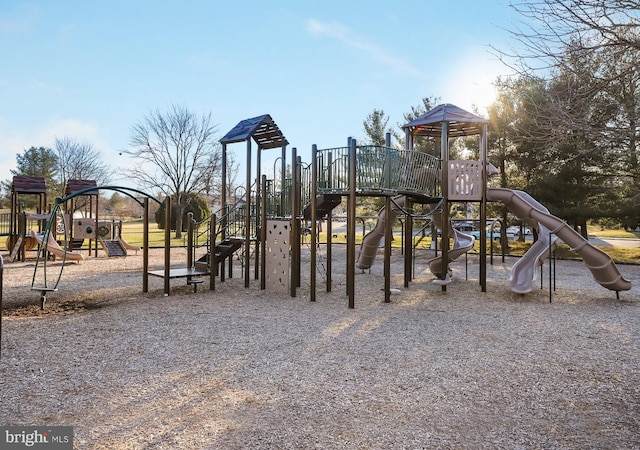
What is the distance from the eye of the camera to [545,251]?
10414 mm

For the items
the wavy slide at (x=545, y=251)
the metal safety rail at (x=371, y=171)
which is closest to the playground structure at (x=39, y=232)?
the metal safety rail at (x=371, y=171)

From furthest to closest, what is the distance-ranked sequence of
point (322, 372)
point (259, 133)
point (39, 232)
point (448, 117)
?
1. point (39, 232)
2. point (259, 133)
3. point (448, 117)
4. point (322, 372)

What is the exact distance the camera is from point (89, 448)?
3.31 m

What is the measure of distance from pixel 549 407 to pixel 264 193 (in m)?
7.81

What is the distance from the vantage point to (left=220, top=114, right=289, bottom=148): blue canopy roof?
11.2 m

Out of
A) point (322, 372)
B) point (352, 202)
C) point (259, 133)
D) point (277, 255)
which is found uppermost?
point (259, 133)

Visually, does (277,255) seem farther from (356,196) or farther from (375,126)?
(375,126)

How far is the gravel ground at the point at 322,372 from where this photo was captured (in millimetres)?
3656

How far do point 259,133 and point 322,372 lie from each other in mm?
8202

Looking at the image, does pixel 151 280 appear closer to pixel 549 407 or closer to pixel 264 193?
pixel 264 193

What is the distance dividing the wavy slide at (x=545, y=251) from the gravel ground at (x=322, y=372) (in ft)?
2.28

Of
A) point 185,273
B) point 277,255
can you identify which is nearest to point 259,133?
point 277,255

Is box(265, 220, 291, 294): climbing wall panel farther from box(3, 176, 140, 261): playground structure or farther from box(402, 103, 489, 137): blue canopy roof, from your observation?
box(3, 176, 140, 261): playground structure

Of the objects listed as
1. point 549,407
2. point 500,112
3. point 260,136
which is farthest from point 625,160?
point 549,407
